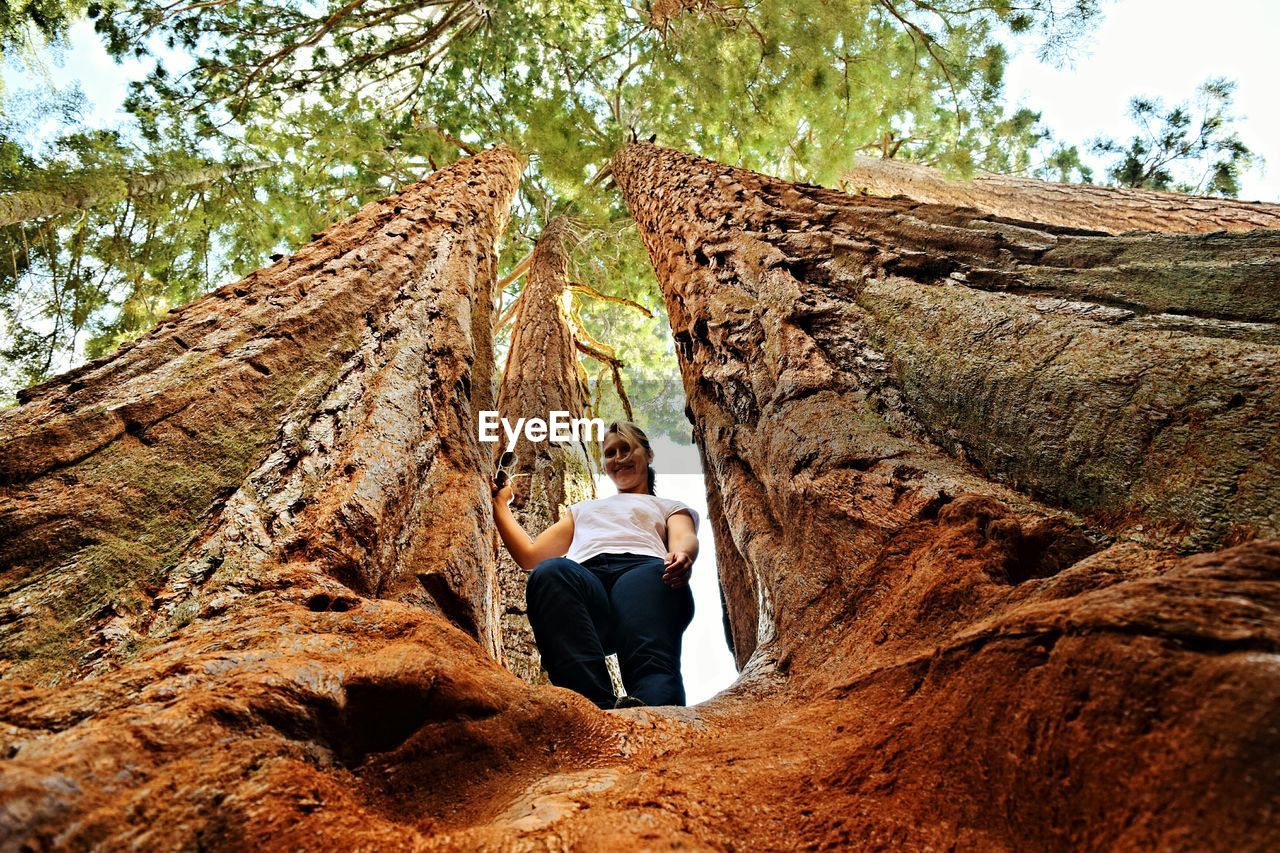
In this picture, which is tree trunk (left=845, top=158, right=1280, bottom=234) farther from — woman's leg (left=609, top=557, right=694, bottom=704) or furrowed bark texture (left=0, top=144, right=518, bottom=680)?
furrowed bark texture (left=0, top=144, right=518, bottom=680)

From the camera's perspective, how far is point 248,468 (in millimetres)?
1567

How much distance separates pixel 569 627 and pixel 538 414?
3.13 m

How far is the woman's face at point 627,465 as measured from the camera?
3754 millimetres

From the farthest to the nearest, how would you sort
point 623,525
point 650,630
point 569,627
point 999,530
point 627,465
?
point 627,465 → point 623,525 → point 650,630 → point 569,627 → point 999,530

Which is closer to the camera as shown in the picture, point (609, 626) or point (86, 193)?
point (609, 626)

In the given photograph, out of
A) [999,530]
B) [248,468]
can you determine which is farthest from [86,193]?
[999,530]

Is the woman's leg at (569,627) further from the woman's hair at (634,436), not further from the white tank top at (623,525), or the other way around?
the woman's hair at (634,436)

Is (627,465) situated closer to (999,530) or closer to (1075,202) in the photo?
(999,530)

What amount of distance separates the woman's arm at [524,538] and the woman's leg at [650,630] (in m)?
0.50

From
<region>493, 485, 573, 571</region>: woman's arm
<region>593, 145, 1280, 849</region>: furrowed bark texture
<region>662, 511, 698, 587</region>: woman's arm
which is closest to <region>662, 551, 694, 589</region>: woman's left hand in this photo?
<region>662, 511, 698, 587</region>: woman's arm

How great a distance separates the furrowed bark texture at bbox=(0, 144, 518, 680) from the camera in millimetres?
1188

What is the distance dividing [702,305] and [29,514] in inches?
87.0

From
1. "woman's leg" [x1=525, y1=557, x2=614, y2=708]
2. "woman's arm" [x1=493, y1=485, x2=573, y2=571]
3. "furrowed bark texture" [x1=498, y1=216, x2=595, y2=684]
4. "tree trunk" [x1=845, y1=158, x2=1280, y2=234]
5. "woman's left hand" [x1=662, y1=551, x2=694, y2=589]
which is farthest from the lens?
"tree trunk" [x1=845, y1=158, x2=1280, y2=234]

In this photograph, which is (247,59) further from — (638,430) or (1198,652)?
(1198,652)
